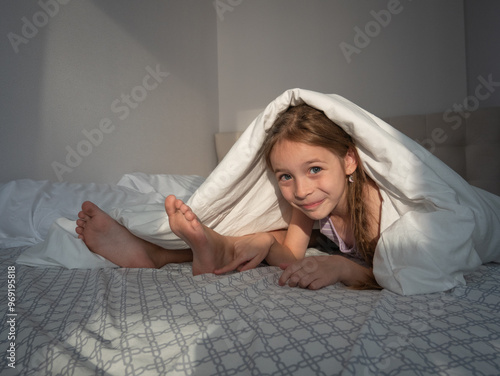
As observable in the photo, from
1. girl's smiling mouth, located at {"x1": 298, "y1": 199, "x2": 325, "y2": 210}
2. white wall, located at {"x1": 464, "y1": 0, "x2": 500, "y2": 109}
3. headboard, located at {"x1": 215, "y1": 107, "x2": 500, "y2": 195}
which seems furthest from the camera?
white wall, located at {"x1": 464, "y1": 0, "x2": 500, "y2": 109}

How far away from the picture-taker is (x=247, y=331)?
515 millimetres

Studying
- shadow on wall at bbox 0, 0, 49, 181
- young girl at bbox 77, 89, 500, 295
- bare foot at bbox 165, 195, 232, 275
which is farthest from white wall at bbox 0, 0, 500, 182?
bare foot at bbox 165, 195, 232, 275

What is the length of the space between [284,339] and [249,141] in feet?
2.09

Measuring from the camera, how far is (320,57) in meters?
2.53

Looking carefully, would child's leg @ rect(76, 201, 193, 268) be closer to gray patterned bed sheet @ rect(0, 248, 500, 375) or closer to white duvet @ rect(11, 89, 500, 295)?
white duvet @ rect(11, 89, 500, 295)

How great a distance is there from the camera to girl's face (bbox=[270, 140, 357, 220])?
0.95 meters

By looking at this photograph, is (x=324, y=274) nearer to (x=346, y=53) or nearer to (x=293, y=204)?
(x=293, y=204)
